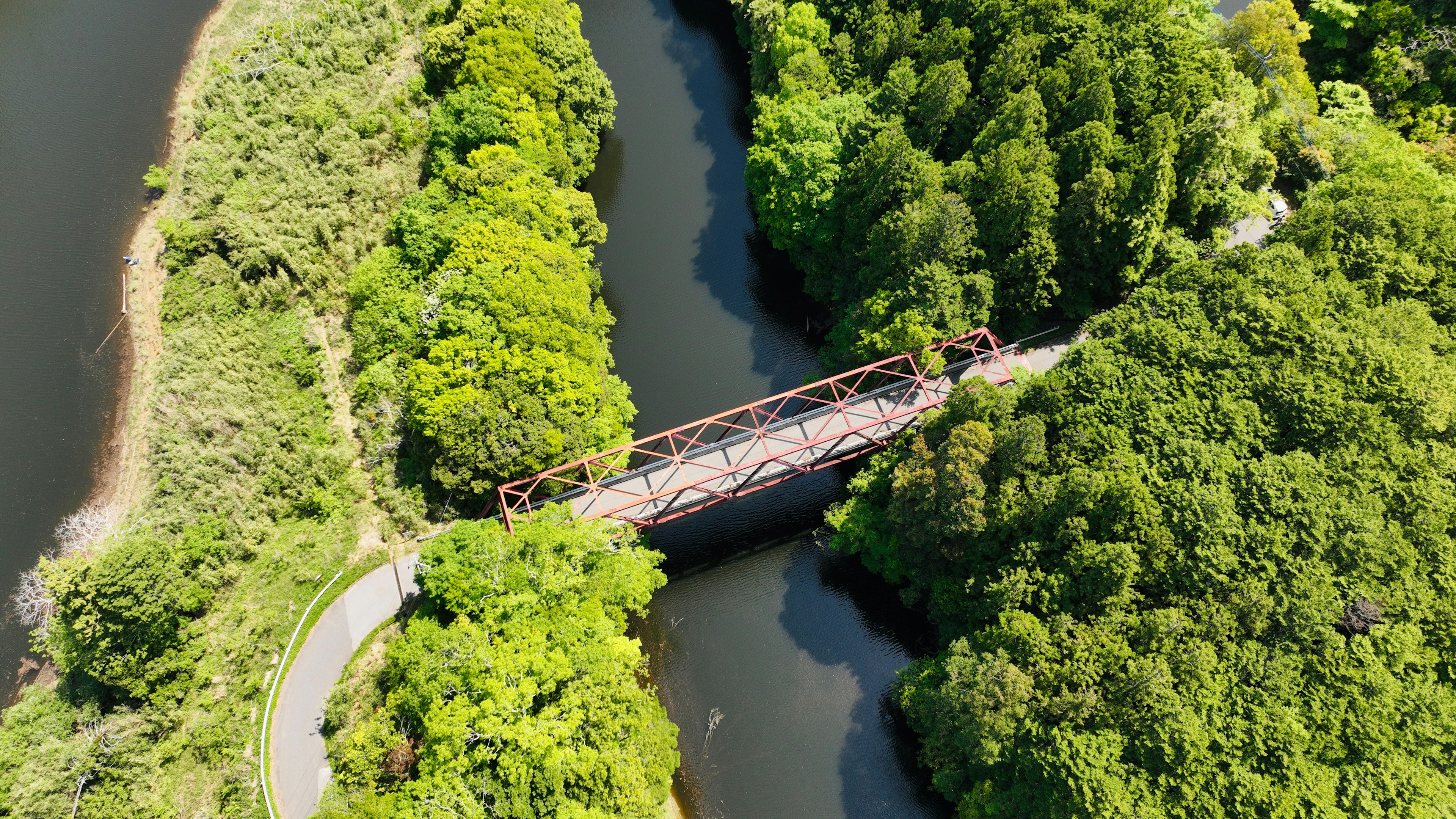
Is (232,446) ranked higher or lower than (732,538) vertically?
higher

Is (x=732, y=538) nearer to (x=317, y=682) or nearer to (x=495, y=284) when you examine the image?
(x=495, y=284)

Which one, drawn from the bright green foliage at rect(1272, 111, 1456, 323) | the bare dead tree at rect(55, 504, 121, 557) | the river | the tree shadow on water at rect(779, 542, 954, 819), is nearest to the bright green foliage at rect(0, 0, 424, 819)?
the bare dead tree at rect(55, 504, 121, 557)

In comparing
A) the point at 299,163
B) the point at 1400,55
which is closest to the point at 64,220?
the point at 299,163

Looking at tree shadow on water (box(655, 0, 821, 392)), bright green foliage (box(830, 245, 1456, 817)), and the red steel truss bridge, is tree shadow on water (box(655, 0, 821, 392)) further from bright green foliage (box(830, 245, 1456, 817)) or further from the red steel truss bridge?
bright green foliage (box(830, 245, 1456, 817))

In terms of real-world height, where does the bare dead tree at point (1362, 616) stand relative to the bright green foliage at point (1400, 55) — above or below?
below

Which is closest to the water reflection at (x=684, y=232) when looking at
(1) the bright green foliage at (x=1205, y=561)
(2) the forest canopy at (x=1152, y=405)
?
(2) the forest canopy at (x=1152, y=405)

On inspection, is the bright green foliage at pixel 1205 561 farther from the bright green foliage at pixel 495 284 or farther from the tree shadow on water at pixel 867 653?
the bright green foliage at pixel 495 284
